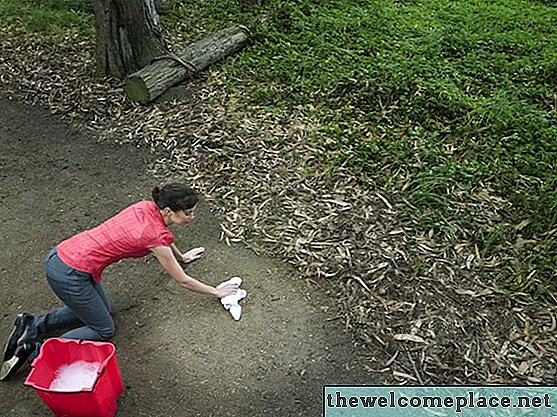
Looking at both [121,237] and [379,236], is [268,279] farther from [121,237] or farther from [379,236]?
[121,237]

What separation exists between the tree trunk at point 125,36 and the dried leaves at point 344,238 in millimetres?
243

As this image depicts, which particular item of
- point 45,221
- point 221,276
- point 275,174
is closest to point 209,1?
point 275,174

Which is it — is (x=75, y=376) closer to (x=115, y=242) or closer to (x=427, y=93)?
(x=115, y=242)

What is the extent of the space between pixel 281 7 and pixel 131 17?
2.31 meters

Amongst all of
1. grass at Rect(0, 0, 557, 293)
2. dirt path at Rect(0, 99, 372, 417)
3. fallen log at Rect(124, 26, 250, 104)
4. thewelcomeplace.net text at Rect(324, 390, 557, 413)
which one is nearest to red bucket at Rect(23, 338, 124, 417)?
dirt path at Rect(0, 99, 372, 417)

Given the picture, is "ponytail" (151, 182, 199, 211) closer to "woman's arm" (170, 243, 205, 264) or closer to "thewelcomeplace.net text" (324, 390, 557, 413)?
"woman's arm" (170, 243, 205, 264)

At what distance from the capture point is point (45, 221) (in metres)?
4.88

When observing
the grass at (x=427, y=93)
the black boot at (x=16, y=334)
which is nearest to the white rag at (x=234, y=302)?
the black boot at (x=16, y=334)

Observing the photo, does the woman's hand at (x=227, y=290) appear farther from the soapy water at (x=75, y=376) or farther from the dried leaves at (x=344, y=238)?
the soapy water at (x=75, y=376)

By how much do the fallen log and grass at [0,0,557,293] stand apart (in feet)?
0.62

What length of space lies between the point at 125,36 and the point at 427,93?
3.05m

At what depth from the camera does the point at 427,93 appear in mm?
6164

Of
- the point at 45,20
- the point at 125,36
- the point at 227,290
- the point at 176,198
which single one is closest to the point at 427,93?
the point at 125,36

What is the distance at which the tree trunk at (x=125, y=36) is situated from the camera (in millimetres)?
6348
